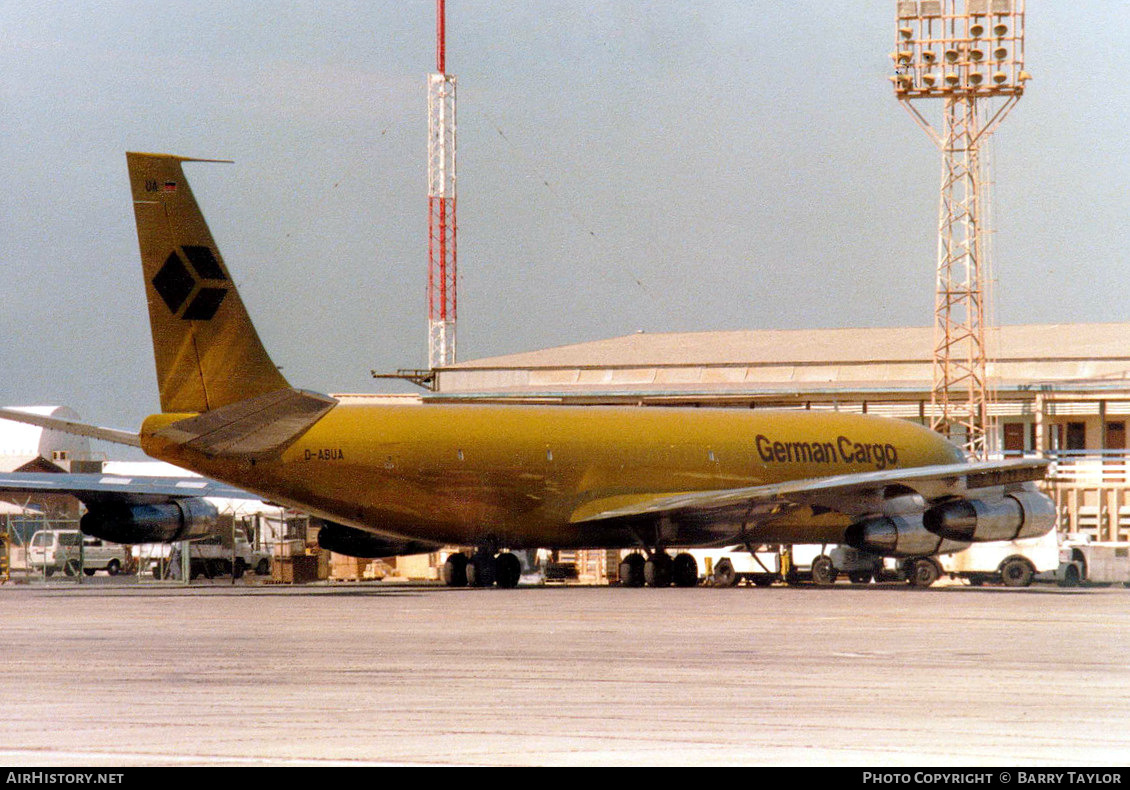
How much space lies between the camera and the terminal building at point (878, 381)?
52812 millimetres

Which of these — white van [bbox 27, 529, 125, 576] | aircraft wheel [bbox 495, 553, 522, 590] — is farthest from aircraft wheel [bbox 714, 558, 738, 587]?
white van [bbox 27, 529, 125, 576]

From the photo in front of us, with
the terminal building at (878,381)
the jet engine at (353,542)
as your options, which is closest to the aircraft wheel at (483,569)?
the jet engine at (353,542)

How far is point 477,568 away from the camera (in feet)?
105

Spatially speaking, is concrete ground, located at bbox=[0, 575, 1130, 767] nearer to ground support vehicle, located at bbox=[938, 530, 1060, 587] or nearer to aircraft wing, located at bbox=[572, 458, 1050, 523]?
aircraft wing, located at bbox=[572, 458, 1050, 523]

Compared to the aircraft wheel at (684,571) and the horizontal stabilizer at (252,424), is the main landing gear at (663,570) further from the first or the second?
the horizontal stabilizer at (252,424)

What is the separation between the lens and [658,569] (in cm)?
3400

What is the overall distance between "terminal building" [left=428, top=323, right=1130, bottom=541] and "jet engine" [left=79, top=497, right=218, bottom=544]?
25698mm

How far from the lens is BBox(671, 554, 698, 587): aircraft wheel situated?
34.0 metres

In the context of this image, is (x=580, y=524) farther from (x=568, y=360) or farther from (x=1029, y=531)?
(x=568, y=360)

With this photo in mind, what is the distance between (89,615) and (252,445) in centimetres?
543

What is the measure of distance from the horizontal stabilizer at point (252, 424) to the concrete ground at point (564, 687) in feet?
12.0

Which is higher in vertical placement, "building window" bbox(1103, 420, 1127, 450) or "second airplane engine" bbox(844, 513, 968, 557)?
"building window" bbox(1103, 420, 1127, 450)

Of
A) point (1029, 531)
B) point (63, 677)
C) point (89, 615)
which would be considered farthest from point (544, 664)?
point (1029, 531)

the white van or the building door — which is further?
the building door
